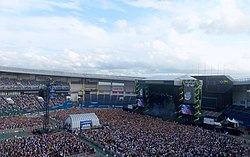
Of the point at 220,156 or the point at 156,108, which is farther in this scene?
the point at 156,108

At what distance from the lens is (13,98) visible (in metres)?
45.8

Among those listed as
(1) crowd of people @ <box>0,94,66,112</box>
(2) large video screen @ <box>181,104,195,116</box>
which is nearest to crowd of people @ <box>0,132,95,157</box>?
(2) large video screen @ <box>181,104,195,116</box>

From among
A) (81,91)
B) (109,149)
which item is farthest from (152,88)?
(81,91)

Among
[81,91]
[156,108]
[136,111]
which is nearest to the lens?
[156,108]

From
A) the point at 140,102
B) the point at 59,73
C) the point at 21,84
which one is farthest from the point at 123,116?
the point at 59,73

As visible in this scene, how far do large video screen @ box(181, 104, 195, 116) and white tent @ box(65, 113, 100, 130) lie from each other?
1385 centimetres

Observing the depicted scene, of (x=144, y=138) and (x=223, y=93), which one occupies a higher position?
(x=223, y=93)

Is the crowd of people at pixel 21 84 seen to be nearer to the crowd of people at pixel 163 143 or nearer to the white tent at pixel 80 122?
the white tent at pixel 80 122

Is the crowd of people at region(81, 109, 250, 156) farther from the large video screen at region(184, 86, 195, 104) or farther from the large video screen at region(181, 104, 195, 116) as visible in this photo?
the large video screen at region(184, 86, 195, 104)

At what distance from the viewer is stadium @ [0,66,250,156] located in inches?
790

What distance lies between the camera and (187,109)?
1340 inches

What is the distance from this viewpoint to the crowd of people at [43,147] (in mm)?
18094

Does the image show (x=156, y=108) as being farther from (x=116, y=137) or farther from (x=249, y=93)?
(x=116, y=137)

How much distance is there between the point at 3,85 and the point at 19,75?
7.54 meters
